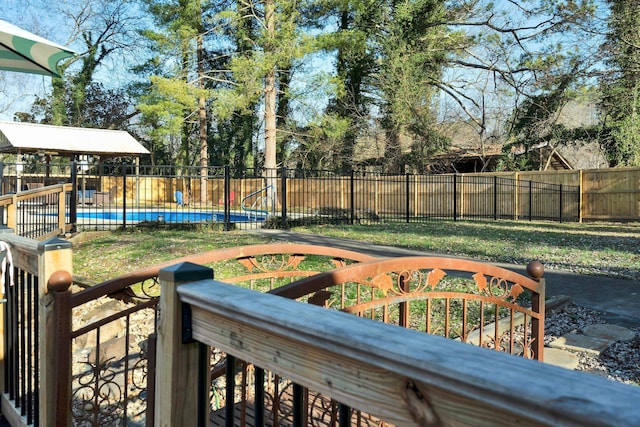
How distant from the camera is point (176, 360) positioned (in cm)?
137

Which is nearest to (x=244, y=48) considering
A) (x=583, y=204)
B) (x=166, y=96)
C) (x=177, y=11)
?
(x=177, y=11)

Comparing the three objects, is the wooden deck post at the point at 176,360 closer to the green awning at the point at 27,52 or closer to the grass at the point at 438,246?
the green awning at the point at 27,52

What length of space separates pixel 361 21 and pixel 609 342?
23.4 meters

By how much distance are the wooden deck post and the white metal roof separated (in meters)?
23.1

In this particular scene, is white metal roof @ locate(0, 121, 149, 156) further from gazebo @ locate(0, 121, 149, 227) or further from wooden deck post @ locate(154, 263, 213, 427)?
wooden deck post @ locate(154, 263, 213, 427)

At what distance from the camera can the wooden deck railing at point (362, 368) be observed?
69 cm

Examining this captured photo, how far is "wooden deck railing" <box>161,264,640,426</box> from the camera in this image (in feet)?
2.26

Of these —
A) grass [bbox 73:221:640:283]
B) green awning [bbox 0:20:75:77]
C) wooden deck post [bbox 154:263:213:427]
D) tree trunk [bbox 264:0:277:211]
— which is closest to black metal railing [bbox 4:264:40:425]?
wooden deck post [bbox 154:263:213:427]

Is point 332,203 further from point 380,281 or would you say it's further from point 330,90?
point 380,281

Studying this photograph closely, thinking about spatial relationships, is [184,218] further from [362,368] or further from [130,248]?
[362,368]

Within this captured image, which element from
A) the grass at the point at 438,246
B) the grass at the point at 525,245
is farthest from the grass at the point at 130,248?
the grass at the point at 525,245

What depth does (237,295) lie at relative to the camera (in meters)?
1.23

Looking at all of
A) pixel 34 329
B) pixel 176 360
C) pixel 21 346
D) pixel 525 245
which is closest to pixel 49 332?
pixel 34 329

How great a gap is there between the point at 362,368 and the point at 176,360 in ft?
2.14
